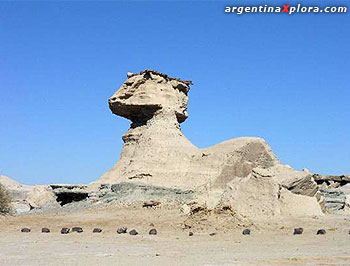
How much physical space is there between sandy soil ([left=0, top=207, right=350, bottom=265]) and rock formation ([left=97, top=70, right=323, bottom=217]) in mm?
1894

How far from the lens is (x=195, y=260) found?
7.94 metres

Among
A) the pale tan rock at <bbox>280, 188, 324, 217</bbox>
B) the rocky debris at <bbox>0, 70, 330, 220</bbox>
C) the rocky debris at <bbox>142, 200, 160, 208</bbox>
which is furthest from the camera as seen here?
the rocky debris at <bbox>142, 200, 160, 208</bbox>

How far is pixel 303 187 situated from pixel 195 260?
440 inches

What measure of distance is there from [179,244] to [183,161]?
1752 cm

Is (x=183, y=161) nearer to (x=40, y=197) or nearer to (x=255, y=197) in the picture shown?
(x=40, y=197)

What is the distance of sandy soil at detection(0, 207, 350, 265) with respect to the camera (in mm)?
7938

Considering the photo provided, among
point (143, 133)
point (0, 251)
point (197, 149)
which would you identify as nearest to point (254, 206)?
point (0, 251)

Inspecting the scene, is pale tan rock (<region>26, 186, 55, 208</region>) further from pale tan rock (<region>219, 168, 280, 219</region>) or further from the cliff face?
pale tan rock (<region>219, 168, 280, 219</region>)

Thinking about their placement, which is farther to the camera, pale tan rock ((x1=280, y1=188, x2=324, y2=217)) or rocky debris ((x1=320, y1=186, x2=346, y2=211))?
rocky debris ((x1=320, y1=186, x2=346, y2=211))

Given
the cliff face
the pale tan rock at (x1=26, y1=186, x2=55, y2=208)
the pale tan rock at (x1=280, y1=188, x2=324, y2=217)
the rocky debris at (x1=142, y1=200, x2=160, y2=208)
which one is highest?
the cliff face

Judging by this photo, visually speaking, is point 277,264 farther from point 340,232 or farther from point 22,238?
point 22,238

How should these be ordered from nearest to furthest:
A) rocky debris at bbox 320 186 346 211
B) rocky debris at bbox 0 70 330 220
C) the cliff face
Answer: rocky debris at bbox 0 70 330 220, rocky debris at bbox 320 186 346 211, the cliff face

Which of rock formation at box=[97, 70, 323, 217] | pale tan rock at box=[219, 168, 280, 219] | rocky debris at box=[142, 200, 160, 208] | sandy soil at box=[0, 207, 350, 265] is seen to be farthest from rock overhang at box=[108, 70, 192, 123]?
pale tan rock at box=[219, 168, 280, 219]

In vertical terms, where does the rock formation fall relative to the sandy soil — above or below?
above
